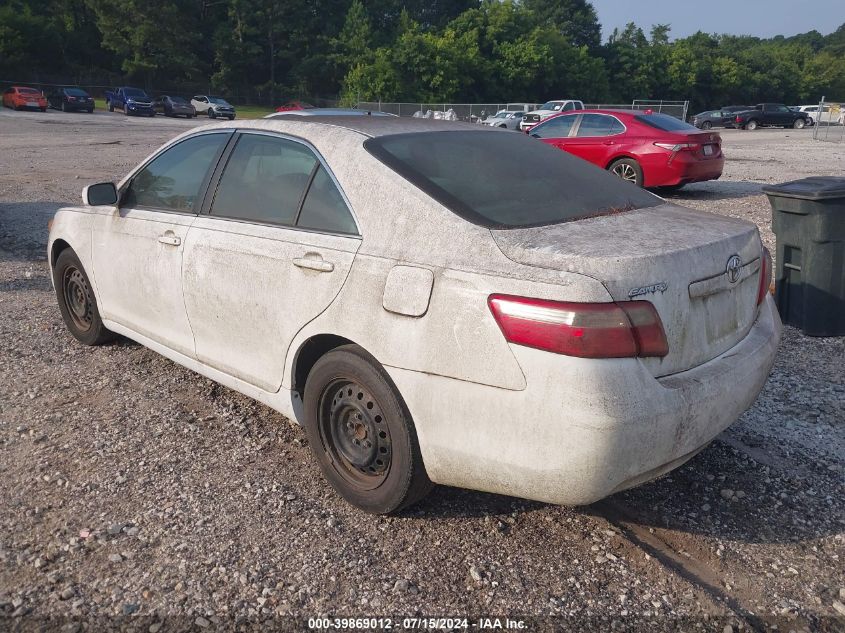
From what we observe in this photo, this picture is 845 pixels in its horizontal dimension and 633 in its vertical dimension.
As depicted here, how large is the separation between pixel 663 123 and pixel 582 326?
11.5m

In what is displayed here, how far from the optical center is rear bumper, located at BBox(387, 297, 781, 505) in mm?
2492

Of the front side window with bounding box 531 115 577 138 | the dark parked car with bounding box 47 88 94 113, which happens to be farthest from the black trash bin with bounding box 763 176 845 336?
the dark parked car with bounding box 47 88 94 113

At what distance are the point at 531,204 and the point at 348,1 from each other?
3175 inches

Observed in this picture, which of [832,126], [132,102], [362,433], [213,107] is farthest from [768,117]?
[362,433]

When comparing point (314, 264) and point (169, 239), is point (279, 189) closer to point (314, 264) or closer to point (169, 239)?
point (314, 264)

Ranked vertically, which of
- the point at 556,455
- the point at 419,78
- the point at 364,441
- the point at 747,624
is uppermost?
the point at 419,78

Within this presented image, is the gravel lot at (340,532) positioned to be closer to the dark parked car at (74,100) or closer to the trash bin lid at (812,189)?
the trash bin lid at (812,189)

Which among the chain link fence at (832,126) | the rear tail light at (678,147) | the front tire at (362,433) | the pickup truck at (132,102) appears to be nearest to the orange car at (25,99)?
the pickup truck at (132,102)

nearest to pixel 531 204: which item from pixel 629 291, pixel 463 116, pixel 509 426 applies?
pixel 629 291

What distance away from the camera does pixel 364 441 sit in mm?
3213

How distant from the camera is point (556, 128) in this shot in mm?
14258

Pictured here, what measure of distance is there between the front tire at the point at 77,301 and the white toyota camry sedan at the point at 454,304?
104 centimetres

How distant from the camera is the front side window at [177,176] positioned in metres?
4.13

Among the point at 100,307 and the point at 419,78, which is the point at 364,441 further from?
the point at 419,78
